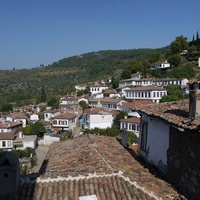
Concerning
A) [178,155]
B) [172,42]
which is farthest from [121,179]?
[172,42]

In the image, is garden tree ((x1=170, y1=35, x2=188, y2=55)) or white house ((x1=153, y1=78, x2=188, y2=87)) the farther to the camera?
garden tree ((x1=170, y1=35, x2=188, y2=55))

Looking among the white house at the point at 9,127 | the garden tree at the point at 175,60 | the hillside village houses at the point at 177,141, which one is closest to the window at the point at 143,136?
the hillside village houses at the point at 177,141

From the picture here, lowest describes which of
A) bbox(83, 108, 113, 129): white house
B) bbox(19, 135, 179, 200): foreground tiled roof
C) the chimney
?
bbox(83, 108, 113, 129): white house

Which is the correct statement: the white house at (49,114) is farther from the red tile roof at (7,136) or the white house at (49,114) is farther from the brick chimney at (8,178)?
the brick chimney at (8,178)

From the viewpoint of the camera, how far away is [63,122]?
6078 centimetres

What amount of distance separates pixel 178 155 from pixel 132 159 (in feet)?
10.0

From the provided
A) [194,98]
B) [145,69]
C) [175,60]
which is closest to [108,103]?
[145,69]

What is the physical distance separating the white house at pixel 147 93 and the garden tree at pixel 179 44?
40.6m

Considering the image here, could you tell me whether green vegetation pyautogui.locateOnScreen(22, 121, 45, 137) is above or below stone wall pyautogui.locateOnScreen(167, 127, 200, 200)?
below

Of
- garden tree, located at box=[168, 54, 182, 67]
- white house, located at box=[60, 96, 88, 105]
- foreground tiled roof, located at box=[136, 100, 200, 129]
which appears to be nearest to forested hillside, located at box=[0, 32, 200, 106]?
garden tree, located at box=[168, 54, 182, 67]

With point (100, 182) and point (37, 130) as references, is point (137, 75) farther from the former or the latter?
point (100, 182)

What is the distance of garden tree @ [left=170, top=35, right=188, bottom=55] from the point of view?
3954 inches

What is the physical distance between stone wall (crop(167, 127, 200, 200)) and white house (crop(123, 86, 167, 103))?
54.6m

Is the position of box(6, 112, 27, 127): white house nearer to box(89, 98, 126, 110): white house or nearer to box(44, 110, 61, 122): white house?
box(44, 110, 61, 122): white house
